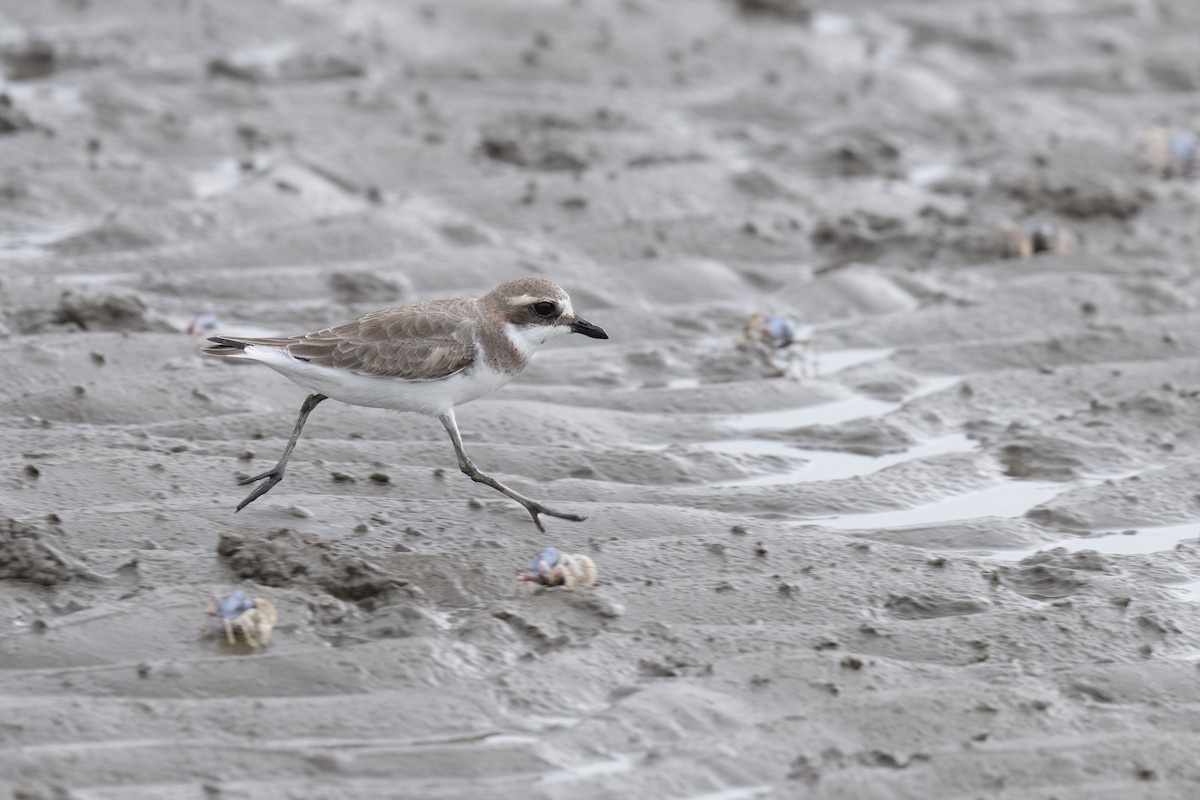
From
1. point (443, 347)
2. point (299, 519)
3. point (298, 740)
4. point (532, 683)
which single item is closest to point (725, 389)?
point (443, 347)

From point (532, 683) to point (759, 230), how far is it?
18.1 feet

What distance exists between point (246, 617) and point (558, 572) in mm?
1194

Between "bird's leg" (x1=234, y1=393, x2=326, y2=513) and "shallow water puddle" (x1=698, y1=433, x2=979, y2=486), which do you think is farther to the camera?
"shallow water puddle" (x1=698, y1=433, x2=979, y2=486)

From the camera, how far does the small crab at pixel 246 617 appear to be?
5469 millimetres

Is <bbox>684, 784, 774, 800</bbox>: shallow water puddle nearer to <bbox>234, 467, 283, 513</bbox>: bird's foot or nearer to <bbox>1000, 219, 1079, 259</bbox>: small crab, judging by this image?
<bbox>234, 467, 283, 513</bbox>: bird's foot

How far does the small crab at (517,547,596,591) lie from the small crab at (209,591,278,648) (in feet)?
3.33

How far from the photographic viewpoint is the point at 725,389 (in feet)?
27.4

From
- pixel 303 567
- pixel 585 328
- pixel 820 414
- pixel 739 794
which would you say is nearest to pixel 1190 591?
pixel 820 414

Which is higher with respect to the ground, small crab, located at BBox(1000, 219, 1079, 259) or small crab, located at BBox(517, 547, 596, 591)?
small crab, located at BBox(1000, 219, 1079, 259)

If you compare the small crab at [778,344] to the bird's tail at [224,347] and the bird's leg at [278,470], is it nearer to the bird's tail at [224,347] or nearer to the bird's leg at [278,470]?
the bird's leg at [278,470]

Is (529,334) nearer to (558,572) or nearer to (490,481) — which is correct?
(490,481)

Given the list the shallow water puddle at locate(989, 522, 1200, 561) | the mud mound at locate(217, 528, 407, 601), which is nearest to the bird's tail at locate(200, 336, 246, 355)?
the mud mound at locate(217, 528, 407, 601)

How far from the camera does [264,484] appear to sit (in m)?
6.64

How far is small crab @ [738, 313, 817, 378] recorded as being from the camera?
8.69 metres
